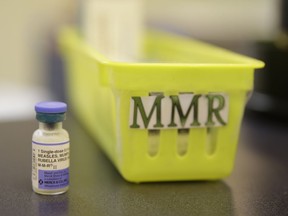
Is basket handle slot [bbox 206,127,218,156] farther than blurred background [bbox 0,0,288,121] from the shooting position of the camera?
No

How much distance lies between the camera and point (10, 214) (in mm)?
554

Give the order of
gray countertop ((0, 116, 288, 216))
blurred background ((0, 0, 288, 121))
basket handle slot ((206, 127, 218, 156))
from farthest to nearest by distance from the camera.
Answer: blurred background ((0, 0, 288, 121)) < basket handle slot ((206, 127, 218, 156)) < gray countertop ((0, 116, 288, 216))

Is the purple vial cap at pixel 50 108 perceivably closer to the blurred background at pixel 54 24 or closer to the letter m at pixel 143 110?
the letter m at pixel 143 110

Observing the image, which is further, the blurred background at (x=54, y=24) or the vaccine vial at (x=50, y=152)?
the blurred background at (x=54, y=24)

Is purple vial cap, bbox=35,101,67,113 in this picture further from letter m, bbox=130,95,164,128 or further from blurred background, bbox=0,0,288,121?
blurred background, bbox=0,0,288,121

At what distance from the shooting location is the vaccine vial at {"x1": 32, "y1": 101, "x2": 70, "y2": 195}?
602 millimetres

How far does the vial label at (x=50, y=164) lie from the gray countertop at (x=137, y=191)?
0.02 m

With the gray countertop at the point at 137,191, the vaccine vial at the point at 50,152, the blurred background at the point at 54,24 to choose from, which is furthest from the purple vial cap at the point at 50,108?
the blurred background at the point at 54,24

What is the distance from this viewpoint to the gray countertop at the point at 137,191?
582 mm

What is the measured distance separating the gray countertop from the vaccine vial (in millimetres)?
17

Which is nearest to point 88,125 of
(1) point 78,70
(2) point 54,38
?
(1) point 78,70

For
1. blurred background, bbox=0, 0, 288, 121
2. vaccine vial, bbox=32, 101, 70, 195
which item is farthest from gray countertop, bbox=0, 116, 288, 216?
blurred background, bbox=0, 0, 288, 121

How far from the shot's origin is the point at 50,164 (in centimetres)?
60

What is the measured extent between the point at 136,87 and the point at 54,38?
1.39 m
